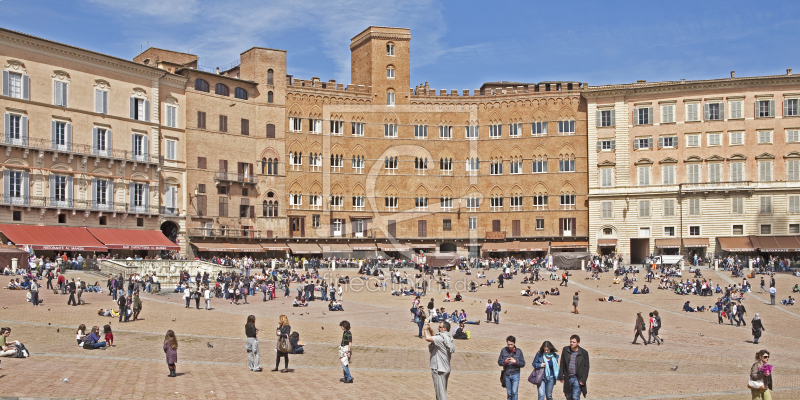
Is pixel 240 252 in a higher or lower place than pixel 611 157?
lower

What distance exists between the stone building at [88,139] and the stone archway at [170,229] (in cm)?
8

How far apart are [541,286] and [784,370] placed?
29.1 metres

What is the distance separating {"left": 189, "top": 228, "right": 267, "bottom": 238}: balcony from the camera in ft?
221

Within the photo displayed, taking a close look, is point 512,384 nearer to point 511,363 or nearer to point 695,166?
point 511,363

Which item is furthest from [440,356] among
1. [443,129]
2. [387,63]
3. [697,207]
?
[387,63]

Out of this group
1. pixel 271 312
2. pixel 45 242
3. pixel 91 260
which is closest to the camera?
pixel 271 312

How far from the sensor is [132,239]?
61.2 metres

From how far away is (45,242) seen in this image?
54.7 meters

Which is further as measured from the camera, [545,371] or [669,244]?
[669,244]

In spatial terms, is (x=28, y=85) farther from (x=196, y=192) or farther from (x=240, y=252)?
(x=240, y=252)

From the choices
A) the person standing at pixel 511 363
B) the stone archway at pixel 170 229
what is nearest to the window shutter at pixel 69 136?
the stone archway at pixel 170 229

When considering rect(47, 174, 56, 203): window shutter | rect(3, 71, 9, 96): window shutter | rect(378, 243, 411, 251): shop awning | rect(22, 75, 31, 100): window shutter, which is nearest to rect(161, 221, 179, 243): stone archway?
rect(47, 174, 56, 203): window shutter

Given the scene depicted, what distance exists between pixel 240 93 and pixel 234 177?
25.5 feet

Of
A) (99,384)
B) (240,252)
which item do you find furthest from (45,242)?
(99,384)
